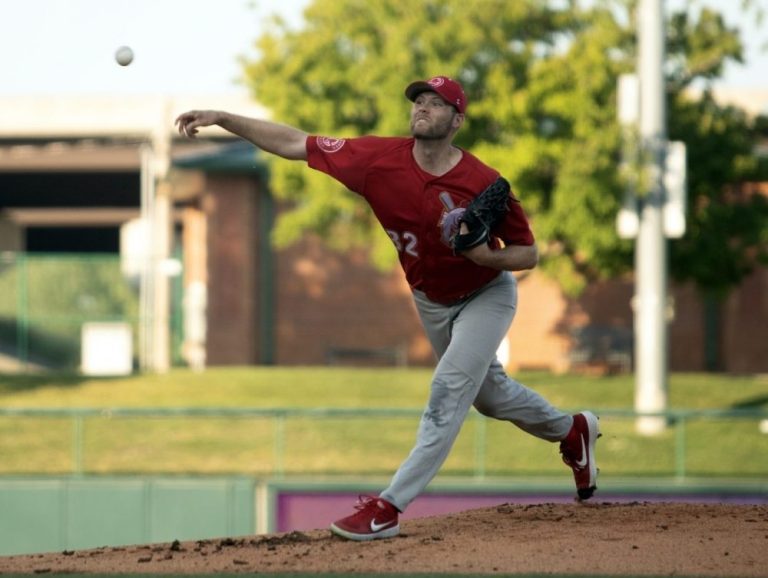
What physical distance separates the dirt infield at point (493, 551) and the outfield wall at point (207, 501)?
238 inches

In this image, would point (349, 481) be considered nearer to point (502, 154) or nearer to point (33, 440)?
point (33, 440)

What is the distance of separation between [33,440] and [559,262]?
9380mm

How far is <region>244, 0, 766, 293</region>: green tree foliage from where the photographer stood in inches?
976

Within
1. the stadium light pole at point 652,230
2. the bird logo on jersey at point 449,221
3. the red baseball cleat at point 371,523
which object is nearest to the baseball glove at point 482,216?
the bird logo on jersey at point 449,221

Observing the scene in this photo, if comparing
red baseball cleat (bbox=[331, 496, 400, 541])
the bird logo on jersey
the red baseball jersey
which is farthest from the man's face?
red baseball cleat (bbox=[331, 496, 400, 541])

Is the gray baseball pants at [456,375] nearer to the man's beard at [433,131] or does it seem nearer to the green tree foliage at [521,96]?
the man's beard at [433,131]

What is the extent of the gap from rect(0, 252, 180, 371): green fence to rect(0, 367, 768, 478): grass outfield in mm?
5303

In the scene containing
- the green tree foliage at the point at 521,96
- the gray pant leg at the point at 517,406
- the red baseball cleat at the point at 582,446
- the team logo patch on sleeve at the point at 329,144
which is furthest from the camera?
the green tree foliage at the point at 521,96

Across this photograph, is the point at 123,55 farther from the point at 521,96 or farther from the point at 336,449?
the point at 521,96

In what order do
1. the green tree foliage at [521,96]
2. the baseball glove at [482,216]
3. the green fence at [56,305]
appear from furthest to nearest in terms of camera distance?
the green fence at [56,305]
the green tree foliage at [521,96]
the baseball glove at [482,216]

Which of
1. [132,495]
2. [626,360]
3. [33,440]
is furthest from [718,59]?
[132,495]

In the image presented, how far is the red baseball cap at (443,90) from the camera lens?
276 inches

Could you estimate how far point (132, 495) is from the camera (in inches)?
564

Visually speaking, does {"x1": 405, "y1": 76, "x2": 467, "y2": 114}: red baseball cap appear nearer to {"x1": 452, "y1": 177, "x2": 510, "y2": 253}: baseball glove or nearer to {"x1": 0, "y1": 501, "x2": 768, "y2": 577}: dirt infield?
{"x1": 452, "y1": 177, "x2": 510, "y2": 253}: baseball glove
